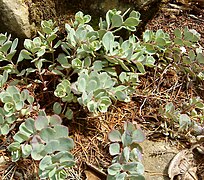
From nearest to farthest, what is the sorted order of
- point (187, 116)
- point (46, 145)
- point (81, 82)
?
point (46, 145), point (81, 82), point (187, 116)

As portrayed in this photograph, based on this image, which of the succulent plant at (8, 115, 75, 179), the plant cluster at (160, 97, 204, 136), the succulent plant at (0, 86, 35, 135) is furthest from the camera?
the plant cluster at (160, 97, 204, 136)

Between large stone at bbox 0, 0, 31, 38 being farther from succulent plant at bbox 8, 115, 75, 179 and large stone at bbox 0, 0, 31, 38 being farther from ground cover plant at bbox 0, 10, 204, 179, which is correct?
succulent plant at bbox 8, 115, 75, 179

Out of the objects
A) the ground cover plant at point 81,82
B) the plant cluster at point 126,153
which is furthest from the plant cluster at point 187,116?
the plant cluster at point 126,153

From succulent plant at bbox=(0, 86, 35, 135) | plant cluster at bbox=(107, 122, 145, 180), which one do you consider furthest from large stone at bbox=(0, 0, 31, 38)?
plant cluster at bbox=(107, 122, 145, 180)

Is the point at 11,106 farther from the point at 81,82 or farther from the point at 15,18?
the point at 15,18

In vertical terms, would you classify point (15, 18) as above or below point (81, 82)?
above

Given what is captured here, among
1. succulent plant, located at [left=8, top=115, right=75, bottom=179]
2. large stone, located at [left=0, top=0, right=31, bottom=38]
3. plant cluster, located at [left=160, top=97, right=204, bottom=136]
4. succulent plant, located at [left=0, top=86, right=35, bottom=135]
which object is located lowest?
plant cluster, located at [left=160, top=97, right=204, bottom=136]

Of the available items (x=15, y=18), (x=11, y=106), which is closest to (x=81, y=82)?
(x=11, y=106)
